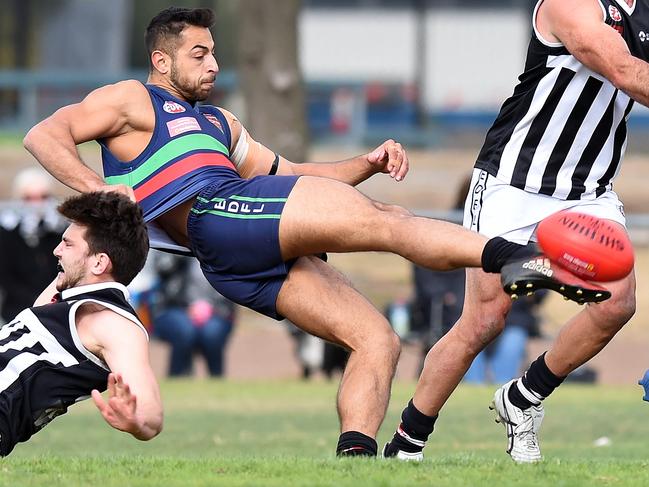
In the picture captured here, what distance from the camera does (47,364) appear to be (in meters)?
5.81

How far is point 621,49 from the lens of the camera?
6.39 m

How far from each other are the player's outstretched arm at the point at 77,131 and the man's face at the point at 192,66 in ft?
0.97

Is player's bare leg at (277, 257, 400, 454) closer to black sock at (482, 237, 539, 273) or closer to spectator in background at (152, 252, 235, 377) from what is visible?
black sock at (482, 237, 539, 273)

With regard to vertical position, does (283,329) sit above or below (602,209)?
below

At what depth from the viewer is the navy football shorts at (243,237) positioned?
6289 millimetres

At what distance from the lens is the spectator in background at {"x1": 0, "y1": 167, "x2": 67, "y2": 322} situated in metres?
13.6

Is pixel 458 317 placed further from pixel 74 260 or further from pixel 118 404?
pixel 118 404

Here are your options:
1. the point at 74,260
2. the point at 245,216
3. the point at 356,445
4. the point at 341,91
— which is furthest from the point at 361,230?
the point at 341,91

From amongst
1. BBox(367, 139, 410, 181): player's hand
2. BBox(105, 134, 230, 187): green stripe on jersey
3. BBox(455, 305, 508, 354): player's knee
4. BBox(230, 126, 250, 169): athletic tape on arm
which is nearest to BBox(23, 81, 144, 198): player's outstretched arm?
BBox(105, 134, 230, 187): green stripe on jersey

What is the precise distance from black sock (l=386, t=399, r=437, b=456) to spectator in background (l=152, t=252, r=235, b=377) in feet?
22.5

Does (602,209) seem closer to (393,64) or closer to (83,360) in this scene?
(83,360)

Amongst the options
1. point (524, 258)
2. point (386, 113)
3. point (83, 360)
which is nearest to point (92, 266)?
point (83, 360)

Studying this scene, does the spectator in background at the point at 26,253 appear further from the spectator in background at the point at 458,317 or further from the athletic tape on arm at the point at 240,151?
the athletic tape on arm at the point at 240,151

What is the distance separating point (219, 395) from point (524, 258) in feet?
25.4
